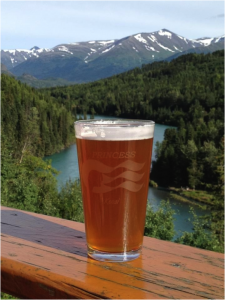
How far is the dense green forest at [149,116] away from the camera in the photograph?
1593 cm

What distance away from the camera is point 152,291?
629 mm

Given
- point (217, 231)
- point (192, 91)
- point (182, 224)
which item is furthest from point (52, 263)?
point (192, 91)

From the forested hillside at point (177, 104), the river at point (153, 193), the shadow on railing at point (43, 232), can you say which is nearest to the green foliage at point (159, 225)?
the river at point (153, 193)

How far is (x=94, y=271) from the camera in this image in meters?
0.70

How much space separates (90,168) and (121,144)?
0.28 ft

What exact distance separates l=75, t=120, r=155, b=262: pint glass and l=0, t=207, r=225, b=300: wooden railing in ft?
0.15

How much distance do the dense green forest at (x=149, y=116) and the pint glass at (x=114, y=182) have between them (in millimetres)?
4196

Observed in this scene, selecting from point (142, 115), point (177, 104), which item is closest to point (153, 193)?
point (177, 104)

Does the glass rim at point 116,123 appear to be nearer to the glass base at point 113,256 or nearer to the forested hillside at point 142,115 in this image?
the glass base at point 113,256

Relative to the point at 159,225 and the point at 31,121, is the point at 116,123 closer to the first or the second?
the point at 159,225

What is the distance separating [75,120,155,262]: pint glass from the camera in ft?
2.31

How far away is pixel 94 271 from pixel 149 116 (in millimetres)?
75876

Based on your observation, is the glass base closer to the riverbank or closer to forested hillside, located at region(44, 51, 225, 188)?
the riverbank

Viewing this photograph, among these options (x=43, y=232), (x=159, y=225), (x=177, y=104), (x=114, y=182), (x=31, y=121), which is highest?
(x=114, y=182)
